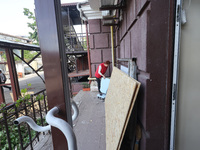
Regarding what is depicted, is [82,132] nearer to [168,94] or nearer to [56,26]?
[168,94]

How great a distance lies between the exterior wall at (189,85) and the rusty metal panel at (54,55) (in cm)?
101

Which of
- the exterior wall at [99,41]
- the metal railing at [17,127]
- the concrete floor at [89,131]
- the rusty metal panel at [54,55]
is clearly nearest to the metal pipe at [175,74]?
the rusty metal panel at [54,55]

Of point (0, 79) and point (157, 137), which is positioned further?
point (0, 79)

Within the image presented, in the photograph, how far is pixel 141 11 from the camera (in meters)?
1.10

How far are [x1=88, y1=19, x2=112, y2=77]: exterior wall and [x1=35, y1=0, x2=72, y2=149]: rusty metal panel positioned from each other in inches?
173

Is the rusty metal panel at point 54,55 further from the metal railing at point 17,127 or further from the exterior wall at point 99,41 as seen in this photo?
the exterior wall at point 99,41

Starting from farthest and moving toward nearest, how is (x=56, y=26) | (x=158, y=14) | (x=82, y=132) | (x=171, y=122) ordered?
1. (x=82, y=132)
2. (x=171, y=122)
3. (x=158, y=14)
4. (x=56, y=26)

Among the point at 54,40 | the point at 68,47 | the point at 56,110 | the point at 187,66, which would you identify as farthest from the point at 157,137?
the point at 68,47

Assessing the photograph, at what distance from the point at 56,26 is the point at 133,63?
107 centimetres

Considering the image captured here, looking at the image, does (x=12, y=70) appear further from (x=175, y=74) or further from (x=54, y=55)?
(x=175, y=74)

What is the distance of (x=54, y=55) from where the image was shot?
54 centimetres

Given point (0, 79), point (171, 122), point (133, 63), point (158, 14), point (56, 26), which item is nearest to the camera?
point (56, 26)

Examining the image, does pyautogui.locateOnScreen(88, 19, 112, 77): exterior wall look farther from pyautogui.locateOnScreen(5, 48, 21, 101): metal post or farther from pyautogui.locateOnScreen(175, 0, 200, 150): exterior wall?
pyautogui.locateOnScreen(175, 0, 200, 150): exterior wall

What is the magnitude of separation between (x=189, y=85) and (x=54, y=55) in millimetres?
1153
